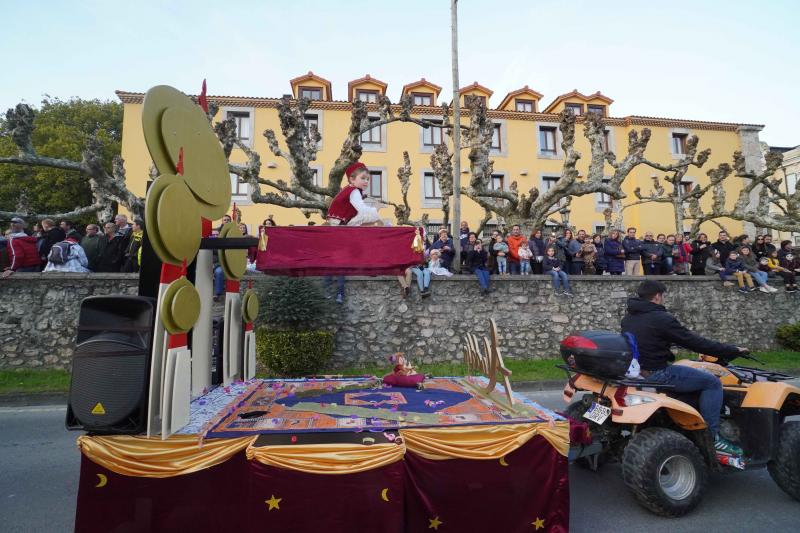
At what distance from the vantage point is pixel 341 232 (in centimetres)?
408

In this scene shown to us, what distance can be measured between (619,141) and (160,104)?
30.0 meters

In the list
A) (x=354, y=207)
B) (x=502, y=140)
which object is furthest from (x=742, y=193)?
(x=354, y=207)

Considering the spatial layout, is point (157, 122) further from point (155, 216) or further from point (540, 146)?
point (540, 146)

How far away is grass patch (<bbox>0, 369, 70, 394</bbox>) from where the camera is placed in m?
8.36

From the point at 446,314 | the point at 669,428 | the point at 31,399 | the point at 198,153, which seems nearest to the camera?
the point at 198,153

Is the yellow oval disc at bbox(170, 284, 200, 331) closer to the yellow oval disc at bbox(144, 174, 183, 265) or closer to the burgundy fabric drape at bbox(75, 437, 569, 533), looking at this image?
the yellow oval disc at bbox(144, 174, 183, 265)

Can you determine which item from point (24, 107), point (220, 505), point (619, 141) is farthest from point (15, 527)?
point (619, 141)

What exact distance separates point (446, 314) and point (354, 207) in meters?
7.30

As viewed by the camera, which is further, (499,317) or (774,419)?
(499,317)

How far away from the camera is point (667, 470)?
3.81m

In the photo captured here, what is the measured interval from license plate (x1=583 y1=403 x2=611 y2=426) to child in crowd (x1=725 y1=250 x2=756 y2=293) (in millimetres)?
12260

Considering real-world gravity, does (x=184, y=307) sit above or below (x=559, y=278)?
below

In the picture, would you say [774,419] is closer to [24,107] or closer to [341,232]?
[341,232]

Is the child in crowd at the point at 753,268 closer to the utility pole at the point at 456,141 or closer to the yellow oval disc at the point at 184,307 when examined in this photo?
the utility pole at the point at 456,141
